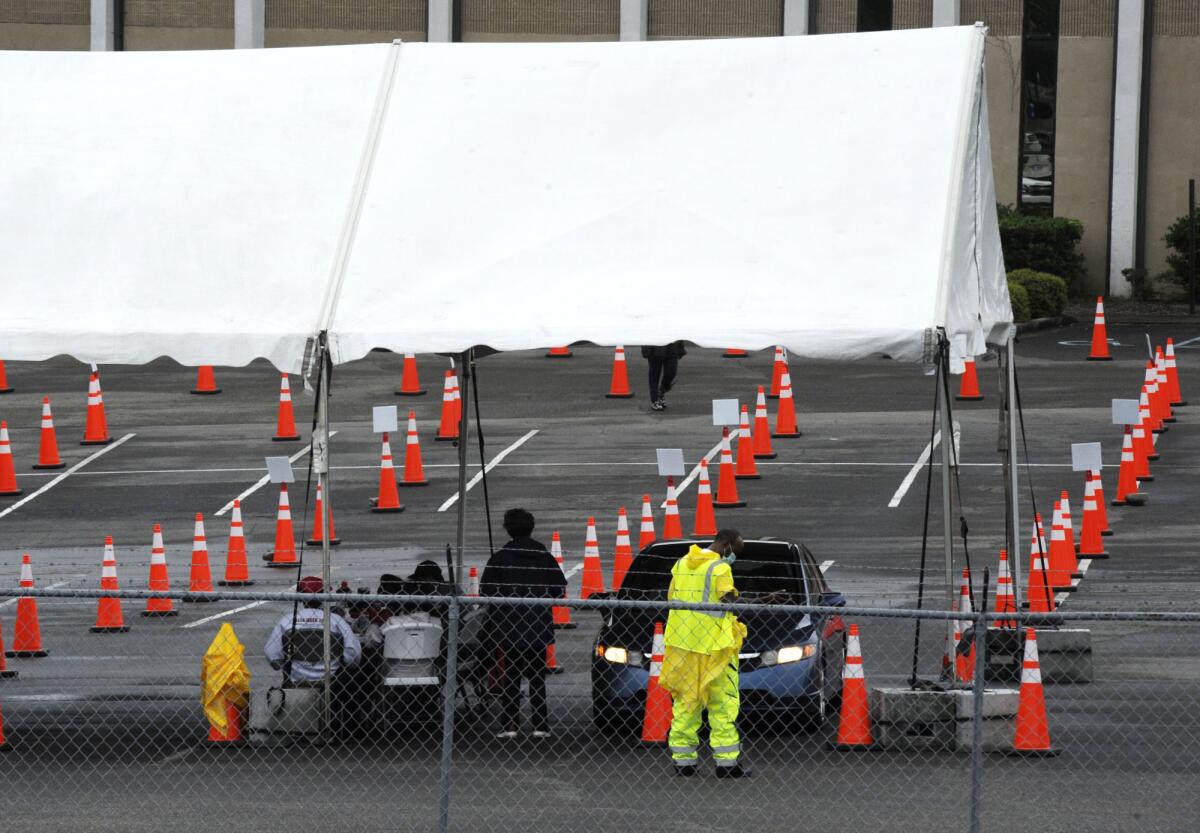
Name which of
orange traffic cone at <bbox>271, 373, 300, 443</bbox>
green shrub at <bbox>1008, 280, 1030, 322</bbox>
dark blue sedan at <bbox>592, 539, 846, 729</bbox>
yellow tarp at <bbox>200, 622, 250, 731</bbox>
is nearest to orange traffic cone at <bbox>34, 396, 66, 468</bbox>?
orange traffic cone at <bbox>271, 373, 300, 443</bbox>

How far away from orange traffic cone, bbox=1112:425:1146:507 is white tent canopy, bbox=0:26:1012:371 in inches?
282

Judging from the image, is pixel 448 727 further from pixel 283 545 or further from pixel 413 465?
pixel 413 465

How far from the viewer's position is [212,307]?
46.1 ft

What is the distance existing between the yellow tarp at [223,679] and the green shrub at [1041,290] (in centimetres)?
2524

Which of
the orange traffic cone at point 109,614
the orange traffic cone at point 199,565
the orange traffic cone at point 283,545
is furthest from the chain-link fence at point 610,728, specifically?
the orange traffic cone at point 283,545

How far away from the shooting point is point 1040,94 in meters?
41.8

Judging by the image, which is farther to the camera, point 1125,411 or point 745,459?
point 745,459

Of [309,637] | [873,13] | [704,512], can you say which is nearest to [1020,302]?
[873,13]

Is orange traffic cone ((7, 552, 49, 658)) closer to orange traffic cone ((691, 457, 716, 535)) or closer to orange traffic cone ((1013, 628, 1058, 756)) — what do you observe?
orange traffic cone ((691, 457, 716, 535))

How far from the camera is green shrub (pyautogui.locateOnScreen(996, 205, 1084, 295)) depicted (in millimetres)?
39656

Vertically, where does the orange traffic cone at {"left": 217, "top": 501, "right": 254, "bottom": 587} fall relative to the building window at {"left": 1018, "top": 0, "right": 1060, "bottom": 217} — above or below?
below

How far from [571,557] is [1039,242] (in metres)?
21.9

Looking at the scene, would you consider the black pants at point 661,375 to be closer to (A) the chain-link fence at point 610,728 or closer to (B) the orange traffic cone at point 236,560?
(B) the orange traffic cone at point 236,560

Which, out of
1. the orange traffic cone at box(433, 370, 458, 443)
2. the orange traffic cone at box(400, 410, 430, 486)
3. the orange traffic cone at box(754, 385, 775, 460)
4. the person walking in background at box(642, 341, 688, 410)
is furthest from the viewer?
the person walking in background at box(642, 341, 688, 410)
